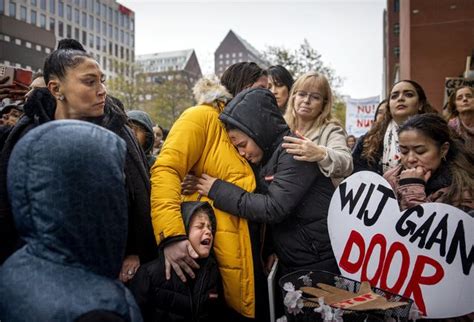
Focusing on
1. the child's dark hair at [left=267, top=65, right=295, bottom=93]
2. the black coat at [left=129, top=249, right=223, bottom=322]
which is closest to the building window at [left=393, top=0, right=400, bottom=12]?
the child's dark hair at [left=267, top=65, right=295, bottom=93]

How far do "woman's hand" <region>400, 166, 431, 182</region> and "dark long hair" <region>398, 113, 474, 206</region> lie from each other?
12 cm

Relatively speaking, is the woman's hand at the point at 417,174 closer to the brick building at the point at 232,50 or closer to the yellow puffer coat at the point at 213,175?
the yellow puffer coat at the point at 213,175

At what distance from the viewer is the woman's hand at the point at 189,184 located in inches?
88.2

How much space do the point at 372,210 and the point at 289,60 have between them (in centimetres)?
1894

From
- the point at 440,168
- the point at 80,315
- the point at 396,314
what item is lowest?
the point at 396,314

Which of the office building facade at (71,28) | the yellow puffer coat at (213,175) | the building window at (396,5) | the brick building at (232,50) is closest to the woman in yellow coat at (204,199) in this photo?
the yellow puffer coat at (213,175)

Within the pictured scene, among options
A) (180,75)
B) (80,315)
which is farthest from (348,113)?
(180,75)

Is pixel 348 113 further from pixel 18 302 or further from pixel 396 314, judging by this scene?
pixel 18 302

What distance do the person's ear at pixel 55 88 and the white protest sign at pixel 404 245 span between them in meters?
1.43

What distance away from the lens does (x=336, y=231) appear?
6.93 ft

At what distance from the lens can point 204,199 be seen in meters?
2.20

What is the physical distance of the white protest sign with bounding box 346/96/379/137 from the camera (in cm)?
1170

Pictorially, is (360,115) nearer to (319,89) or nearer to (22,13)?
(22,13)

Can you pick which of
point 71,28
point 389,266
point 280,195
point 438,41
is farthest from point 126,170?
point 71,28
